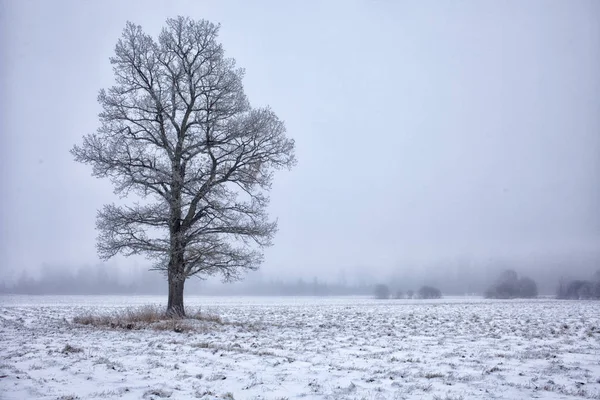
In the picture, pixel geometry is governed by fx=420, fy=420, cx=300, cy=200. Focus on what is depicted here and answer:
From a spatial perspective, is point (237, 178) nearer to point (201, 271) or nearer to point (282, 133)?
point (282, 133)

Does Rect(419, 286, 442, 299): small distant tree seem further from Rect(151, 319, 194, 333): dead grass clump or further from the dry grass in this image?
Rect(151, 319, 194, 333): dead grass clump

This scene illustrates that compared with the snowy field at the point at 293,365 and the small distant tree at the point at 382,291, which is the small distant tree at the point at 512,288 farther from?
the snowy field at the point at 293,365

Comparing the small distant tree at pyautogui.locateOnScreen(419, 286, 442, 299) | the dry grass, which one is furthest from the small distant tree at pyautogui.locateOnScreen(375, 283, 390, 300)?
the dry grass

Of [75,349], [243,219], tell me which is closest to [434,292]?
[243,219]

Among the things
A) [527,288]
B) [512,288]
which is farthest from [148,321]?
[527,288]

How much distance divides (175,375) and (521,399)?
5771mm

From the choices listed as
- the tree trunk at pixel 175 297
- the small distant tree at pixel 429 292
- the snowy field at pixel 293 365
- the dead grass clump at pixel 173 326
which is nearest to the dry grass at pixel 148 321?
the dead grass clump at pixel 173 326

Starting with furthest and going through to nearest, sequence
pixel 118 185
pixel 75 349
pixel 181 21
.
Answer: pixel 181 21
pixel 118 185
pixel 75 349

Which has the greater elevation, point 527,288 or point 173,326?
Result: point 173,326

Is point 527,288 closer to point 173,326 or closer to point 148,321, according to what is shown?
point 148,321

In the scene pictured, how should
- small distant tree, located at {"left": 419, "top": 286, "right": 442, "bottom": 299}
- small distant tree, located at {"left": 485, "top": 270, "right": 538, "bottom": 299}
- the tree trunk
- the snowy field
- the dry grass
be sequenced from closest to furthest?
the snowy field → the dry grass → the tree trunk → small distant tree, located at {"left": 485, "top": 270, "right": 538, "bottom": 299} → small distant tree, located at {"left": 419, "top": 286, "right": 442, "bottom": 299}

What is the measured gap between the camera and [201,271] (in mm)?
17750

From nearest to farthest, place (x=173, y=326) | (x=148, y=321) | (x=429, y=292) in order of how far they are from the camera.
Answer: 1. (x=173, y=326)
2. (x=148, y=321)
3. (x=429, y=292)

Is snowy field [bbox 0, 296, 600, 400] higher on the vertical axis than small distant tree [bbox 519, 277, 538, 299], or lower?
higher
